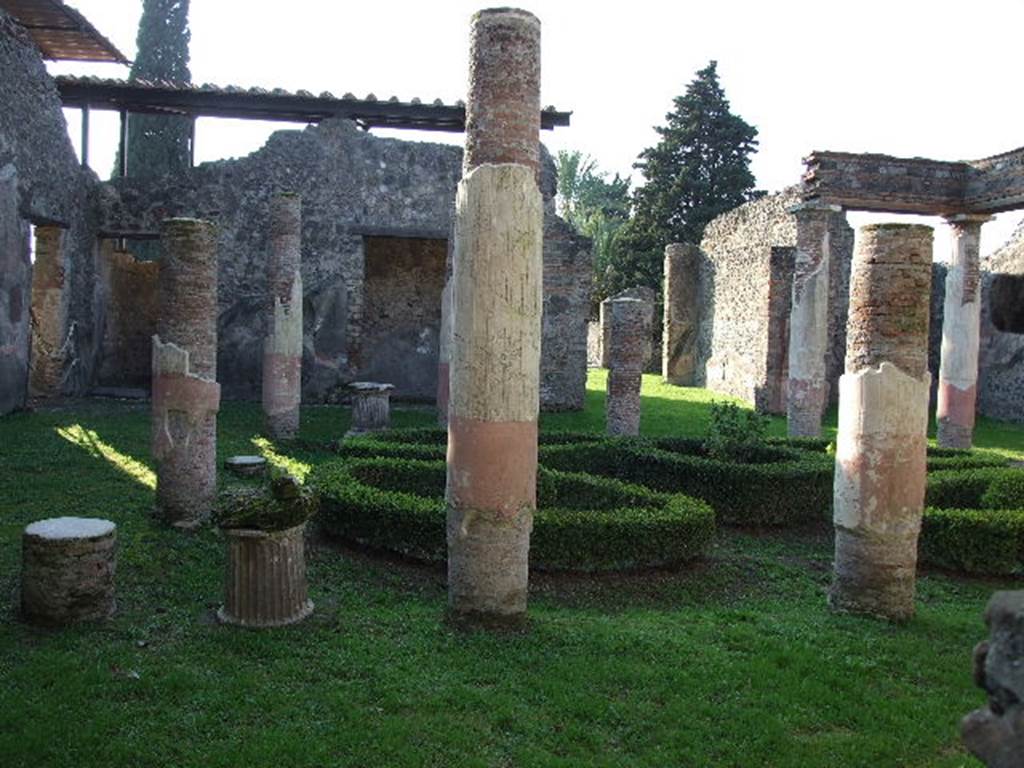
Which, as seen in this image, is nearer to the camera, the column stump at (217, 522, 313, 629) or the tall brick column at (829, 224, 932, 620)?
the column stump at (217, 522, 313, 629)

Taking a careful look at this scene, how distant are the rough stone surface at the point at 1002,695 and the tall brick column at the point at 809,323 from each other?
40.6 feet

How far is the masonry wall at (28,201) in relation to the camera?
44.1 ft

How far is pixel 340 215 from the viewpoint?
17734mm

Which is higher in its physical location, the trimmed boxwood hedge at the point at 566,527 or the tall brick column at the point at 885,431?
the tall brick column at the point at 885,431

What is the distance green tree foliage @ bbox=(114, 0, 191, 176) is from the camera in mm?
27750

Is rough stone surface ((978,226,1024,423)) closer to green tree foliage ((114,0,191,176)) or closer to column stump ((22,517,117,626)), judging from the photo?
column stump ((22,517,117,626))

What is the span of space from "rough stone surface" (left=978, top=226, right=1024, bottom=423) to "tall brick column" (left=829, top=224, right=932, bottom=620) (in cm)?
1460

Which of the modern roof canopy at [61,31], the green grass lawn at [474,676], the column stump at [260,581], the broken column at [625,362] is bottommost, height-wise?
the green grass lawn at [474,676]

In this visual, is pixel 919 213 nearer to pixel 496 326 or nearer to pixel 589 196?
pixel 496 326

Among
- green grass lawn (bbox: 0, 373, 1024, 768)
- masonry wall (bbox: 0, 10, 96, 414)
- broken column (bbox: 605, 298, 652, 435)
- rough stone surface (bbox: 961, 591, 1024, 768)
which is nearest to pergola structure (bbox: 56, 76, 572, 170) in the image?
masonry wall (bbox: 0, 10, 96, 414)

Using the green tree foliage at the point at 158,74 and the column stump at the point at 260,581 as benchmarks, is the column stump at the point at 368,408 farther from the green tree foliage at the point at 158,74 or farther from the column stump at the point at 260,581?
the green tree foliage at the point at 158,74

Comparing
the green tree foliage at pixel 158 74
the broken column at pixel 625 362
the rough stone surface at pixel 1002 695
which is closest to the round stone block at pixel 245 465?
the broken column at pixel 625 362

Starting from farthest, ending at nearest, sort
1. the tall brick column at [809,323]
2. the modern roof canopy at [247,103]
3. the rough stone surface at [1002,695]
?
1. the modern roof canopy at [247,103]
2. the tall brick column at [809,323]
3. the rough stone surface at [1002,695]

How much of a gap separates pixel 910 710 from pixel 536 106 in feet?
13.3
